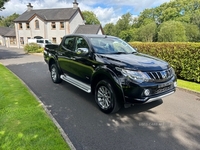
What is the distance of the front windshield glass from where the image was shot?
427 cm

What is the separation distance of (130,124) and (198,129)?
143 cm

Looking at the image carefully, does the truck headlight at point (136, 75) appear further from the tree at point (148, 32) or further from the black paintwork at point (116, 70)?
the tree at point (148, 32)

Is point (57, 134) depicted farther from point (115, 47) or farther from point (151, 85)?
point (115, 47)

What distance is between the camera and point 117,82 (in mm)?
3303

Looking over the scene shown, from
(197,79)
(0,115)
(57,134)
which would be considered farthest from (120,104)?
(197,79)

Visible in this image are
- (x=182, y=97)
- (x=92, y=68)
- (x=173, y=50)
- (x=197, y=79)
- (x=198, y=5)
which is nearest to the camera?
(x=92, y=68)

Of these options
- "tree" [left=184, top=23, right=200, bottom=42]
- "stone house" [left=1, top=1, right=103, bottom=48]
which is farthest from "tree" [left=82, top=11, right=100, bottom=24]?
"tree" [left=184, top=23, right=200, bottom=42]

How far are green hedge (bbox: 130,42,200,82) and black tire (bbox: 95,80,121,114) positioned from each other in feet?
15.7

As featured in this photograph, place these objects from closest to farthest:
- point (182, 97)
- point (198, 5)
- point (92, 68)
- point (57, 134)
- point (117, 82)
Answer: point (57, 134), point (117, 82), point (92, 68), point (182, 97), point (198, 5)

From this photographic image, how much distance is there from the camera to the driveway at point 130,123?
9.04 ft

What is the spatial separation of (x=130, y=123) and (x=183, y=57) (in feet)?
16.5

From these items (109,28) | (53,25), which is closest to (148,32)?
(53,25)

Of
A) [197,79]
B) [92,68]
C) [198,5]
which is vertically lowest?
[197,79]

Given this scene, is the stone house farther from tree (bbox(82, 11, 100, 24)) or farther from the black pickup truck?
tree (bbox(82, 11, 100, 24))
